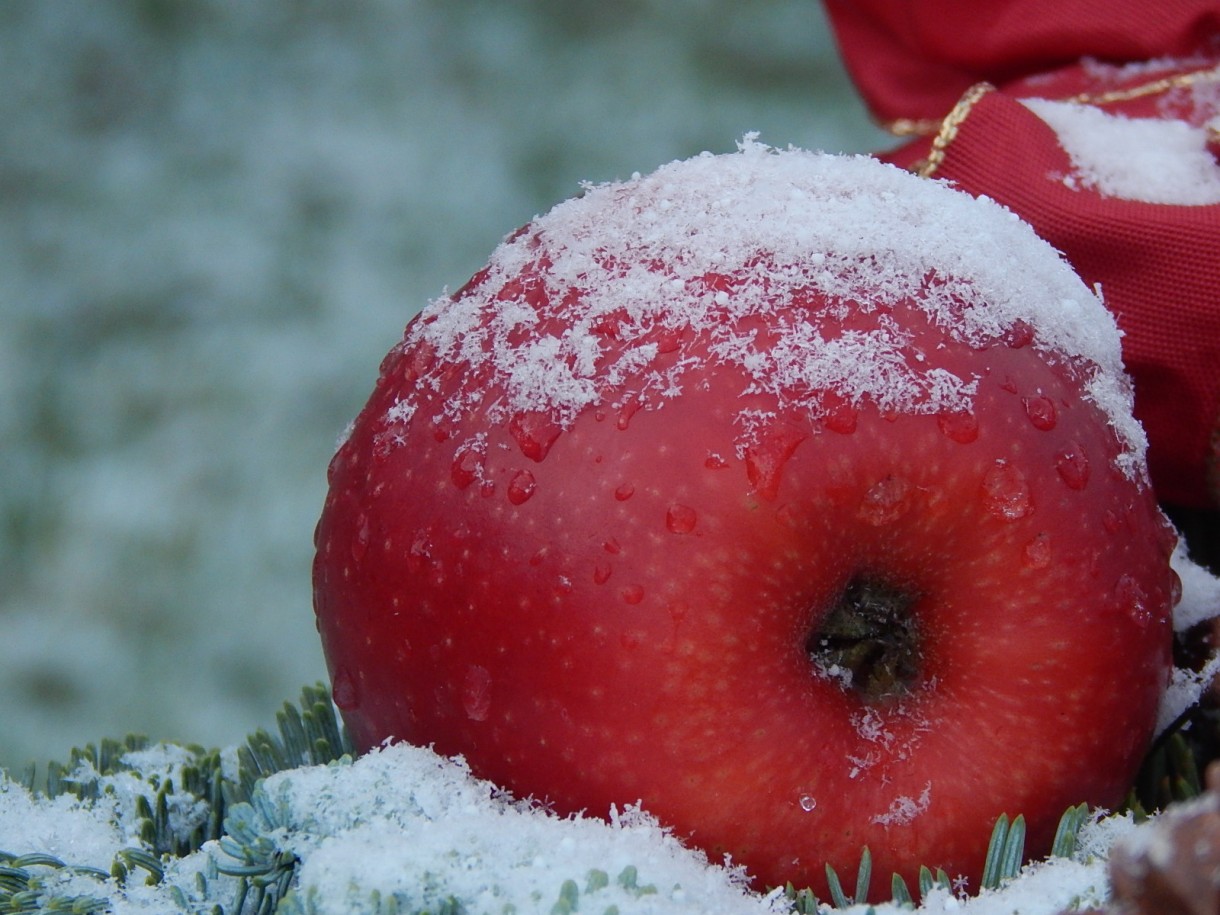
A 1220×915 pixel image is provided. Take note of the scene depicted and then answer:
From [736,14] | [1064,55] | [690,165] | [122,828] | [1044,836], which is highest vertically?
[736,14]

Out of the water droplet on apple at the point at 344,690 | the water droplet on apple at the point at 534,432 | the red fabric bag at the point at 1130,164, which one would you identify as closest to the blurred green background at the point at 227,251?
the red fabric bag at the point at 1130,164

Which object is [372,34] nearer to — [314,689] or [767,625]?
[314,689]

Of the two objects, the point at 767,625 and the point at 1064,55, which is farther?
the point at 1064,55

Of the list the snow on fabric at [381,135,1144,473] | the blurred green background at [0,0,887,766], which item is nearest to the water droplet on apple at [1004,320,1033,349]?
the snow on fabric at [381,135,1144,473]

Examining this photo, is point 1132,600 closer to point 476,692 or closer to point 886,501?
point 886,501

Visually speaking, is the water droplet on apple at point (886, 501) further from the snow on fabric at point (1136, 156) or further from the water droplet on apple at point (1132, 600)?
the snow on fabric at point (1136, 156)

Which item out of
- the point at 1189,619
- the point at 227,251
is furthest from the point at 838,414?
the point at 227,251

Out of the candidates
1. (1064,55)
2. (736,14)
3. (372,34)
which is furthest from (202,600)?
(1064,55)
